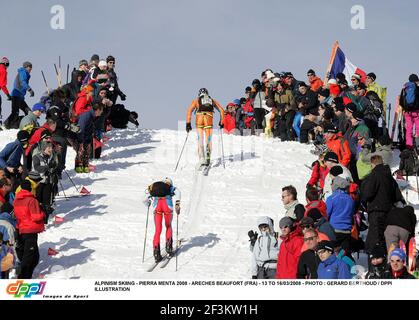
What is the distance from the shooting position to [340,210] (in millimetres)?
12359

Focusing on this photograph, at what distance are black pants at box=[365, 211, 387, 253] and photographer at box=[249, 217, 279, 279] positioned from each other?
5.02 feet

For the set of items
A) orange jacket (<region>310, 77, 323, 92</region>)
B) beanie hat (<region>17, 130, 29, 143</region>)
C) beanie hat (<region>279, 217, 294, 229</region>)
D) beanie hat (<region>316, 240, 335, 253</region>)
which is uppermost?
orange jacket (<region>310, 77, 323, 92</region>)

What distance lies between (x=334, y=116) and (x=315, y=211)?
8683 millimetres

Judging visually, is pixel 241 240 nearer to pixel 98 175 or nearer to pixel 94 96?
pixel 98 175

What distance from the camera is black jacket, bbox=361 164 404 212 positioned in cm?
1267

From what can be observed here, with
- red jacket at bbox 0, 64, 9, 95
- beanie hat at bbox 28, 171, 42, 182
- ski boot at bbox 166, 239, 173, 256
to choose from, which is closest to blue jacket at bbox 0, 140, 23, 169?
beanie hat at bbox 28, 171, 42, 182

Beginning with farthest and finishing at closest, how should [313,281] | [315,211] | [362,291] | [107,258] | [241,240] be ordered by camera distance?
[241,240] → [107,258] → [315,211] → [313,281] → [362,291]

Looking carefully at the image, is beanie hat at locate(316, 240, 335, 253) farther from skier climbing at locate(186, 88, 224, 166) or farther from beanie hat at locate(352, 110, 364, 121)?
skier climbing at locate(186, 88, 224, 166)

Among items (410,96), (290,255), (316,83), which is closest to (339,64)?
(316,83)

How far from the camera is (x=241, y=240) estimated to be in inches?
606

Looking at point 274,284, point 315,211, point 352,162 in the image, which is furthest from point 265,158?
point 274,284

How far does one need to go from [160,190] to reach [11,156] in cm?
339

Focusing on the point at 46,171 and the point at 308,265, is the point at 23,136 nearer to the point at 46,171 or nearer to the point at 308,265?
the point at 46,171

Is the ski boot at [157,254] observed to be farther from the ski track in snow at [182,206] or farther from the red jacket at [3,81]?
the red jacket at [3,81]
